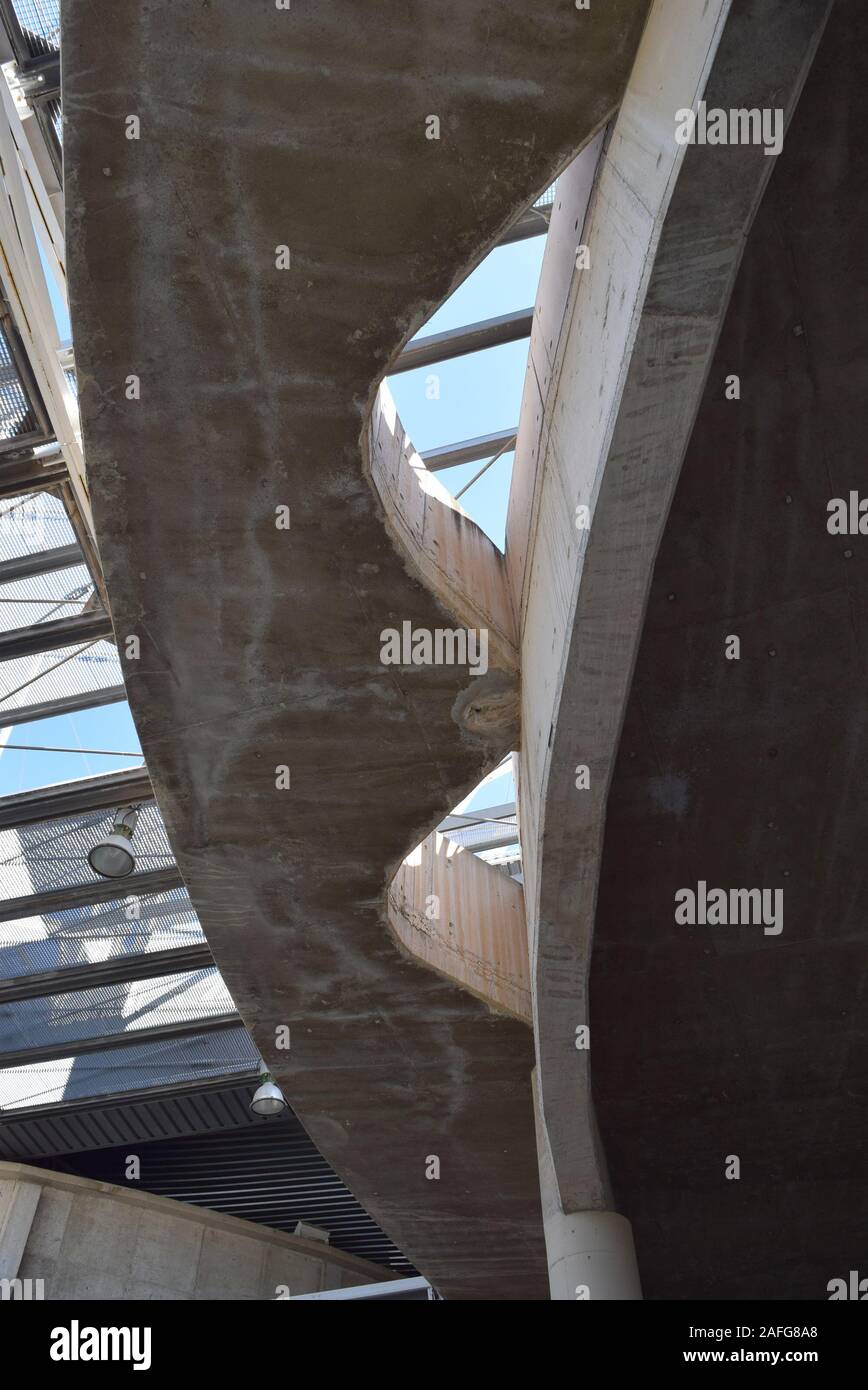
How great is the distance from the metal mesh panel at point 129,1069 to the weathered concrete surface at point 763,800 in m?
7.95

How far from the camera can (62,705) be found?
13211 mm

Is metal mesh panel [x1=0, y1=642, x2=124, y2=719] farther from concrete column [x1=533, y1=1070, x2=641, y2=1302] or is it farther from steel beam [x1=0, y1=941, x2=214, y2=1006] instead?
concrete column [x1=533, y1=1070, x2=641, y2=1302]

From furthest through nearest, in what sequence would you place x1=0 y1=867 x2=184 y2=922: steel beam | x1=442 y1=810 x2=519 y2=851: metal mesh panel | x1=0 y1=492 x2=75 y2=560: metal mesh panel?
x1=442 y1=810 x2=519 y2=851: metal mesh panel
x1=0 y1=867 x2=184 y2=922: steel beam
x1=0 y1=492 x2=75 y2=560: metal mesh panel

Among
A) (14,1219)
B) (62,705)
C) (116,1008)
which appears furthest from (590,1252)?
(14,1219)

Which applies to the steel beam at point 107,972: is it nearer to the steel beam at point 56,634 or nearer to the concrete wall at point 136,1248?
the steel beam at point 56,634

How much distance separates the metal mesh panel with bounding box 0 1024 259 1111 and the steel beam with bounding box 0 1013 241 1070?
16 cm

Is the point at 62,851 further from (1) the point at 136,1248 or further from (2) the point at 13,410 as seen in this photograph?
(1) the point at 136,1248

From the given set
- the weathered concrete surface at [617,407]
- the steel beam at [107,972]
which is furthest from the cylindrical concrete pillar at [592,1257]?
the steel beam at [107,972]

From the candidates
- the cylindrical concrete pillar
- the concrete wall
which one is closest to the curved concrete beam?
the cylindrical concrete pillar

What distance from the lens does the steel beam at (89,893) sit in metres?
14.8

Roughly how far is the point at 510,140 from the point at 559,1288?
8.27 m

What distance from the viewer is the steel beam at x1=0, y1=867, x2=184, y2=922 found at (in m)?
14.8

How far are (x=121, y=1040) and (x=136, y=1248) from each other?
17.9ft

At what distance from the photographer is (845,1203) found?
36.6 ft
